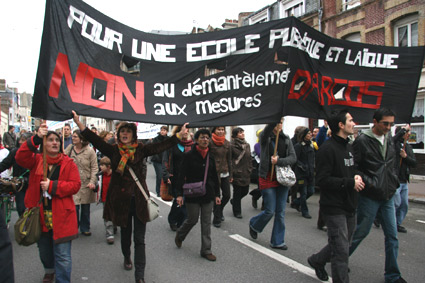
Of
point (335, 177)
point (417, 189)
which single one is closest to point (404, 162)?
point (335, 177)

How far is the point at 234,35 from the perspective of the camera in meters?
3.74

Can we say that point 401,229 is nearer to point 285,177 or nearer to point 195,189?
Answer: point 285,177

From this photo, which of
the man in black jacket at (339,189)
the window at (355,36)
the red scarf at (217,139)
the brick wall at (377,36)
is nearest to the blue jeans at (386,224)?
the man in black jacket at (339,189)

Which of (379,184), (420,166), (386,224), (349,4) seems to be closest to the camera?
(379,184)

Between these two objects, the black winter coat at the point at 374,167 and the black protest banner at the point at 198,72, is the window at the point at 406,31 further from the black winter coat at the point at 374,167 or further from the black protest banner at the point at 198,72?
the black winter coat at the point at 374,167

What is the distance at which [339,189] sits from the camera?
3248 millimetres

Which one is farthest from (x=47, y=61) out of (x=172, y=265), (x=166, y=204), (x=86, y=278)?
(x=166, y=204)

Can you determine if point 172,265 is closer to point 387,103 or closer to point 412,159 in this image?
point 387,103

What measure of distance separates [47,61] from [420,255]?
209 inches

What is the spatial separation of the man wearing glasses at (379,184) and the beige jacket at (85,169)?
13.3ft

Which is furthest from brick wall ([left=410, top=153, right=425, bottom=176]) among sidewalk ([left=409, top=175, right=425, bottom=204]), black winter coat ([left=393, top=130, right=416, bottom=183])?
black winter coat ([left=393, top=130, right=416, bottom=183])

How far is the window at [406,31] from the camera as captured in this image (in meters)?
13.4

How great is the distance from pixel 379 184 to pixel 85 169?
14.4ft

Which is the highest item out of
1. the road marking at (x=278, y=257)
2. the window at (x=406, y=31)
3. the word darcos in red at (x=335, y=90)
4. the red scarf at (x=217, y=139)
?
the window at (x=406, y=31)
